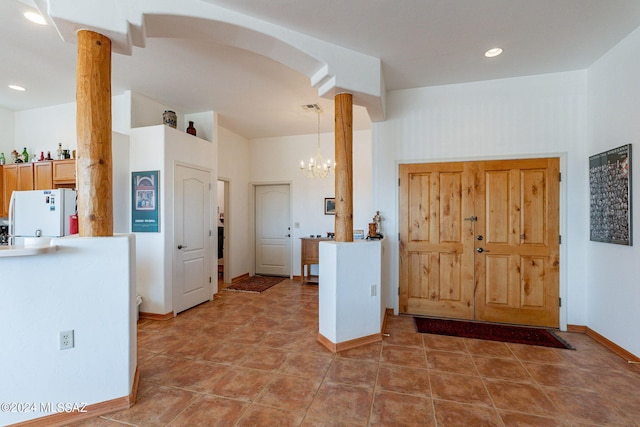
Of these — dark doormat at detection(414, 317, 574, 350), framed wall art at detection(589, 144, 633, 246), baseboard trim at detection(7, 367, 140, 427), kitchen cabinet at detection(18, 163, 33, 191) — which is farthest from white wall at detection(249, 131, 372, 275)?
baseboard trim at detection(7, 367, 140, 427)

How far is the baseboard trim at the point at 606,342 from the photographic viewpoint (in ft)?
8.43

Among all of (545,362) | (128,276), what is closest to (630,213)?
(545,362)

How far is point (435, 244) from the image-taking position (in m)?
3.69

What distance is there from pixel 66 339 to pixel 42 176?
341 cm

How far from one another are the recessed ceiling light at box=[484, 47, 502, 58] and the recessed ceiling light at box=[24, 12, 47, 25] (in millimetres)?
4067

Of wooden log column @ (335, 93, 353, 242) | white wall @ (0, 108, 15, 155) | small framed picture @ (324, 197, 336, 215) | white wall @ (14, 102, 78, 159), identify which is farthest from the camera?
small framed picture @ (324, 197, 336, 215)

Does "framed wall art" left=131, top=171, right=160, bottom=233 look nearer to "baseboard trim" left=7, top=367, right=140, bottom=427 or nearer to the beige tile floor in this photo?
the beige tile floor

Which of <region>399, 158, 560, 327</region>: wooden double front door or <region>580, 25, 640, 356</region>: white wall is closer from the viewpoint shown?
<region>580, 25, 640, 356</region>: white wall

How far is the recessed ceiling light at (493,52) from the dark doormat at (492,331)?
9.86 ft

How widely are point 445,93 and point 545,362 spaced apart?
3.13 metres

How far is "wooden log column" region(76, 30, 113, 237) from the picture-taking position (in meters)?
1.88

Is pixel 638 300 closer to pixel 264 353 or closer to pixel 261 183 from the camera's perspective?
pixel 264 353

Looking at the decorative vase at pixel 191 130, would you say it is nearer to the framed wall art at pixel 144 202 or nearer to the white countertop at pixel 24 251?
the framed wall art at pixel 144 202

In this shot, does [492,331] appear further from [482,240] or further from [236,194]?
[236,194]
